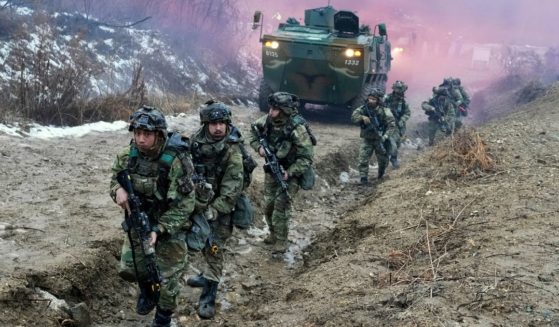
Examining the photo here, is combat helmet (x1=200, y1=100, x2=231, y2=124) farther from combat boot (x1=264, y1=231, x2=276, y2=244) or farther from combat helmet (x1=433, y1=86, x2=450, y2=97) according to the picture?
combat helmet (x1=433, y1=86, x2=450, y2=97)

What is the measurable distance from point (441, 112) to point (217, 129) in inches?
355

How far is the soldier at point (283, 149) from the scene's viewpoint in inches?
215

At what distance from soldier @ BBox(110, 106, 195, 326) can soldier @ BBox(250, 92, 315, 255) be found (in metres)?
1.90

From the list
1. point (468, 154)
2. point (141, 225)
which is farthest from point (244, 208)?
point (468, 154)

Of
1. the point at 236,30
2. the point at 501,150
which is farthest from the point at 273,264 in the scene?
the point at 236,30

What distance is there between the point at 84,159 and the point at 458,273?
503cm

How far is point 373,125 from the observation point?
29.0 ft

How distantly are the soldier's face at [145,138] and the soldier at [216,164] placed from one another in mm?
732

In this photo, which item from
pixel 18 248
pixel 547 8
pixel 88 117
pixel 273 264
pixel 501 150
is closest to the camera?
pixel 18 248

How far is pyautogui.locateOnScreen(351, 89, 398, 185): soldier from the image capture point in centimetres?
884

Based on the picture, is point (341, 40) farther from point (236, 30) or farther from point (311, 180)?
point (236, 30)

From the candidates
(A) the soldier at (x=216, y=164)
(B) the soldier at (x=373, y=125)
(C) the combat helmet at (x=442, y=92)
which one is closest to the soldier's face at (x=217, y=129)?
(A) the soldier at (x=216, y=164)

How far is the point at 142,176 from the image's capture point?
3572mm

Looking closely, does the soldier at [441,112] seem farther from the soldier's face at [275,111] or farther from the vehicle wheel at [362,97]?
the soldier's face at [275,111]
